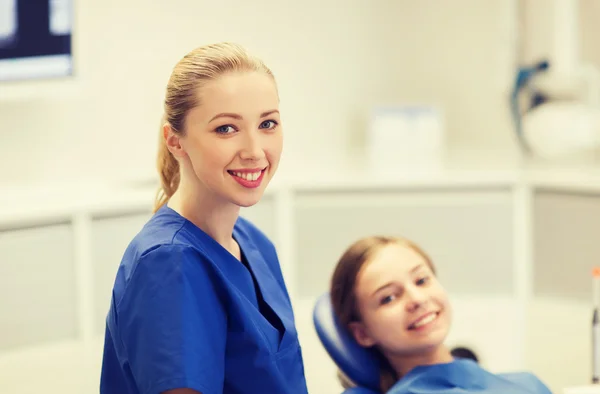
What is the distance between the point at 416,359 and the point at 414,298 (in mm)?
152

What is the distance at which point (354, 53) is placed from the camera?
3.46m

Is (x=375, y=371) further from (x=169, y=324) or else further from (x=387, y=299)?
Answer: (x=169, y=324)

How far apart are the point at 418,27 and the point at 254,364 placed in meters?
2.39

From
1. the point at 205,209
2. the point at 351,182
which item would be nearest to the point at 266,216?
the point at 351,182

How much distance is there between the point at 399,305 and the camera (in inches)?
76.1

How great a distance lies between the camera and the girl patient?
6.29 ft

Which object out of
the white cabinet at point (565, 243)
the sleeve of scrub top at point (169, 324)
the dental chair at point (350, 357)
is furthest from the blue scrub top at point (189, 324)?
the white cabinet at point (565, 243)

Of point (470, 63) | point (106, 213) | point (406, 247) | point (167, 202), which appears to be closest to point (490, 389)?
point (406, 247)

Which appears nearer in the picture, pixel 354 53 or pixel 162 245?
pixel 162 245

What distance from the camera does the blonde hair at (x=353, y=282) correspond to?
2.00 m

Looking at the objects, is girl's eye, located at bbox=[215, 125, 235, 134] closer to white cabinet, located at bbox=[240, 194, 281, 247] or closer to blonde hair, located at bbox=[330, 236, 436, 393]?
blonde hair, located at bbox=[330, 236, 436, 393]

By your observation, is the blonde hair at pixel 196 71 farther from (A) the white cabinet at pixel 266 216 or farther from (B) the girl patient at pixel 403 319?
(A) the white cabinet at pixel 266 216

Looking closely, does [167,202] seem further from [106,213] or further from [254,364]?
[106,213]

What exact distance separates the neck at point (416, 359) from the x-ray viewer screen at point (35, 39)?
1194 millimetres
